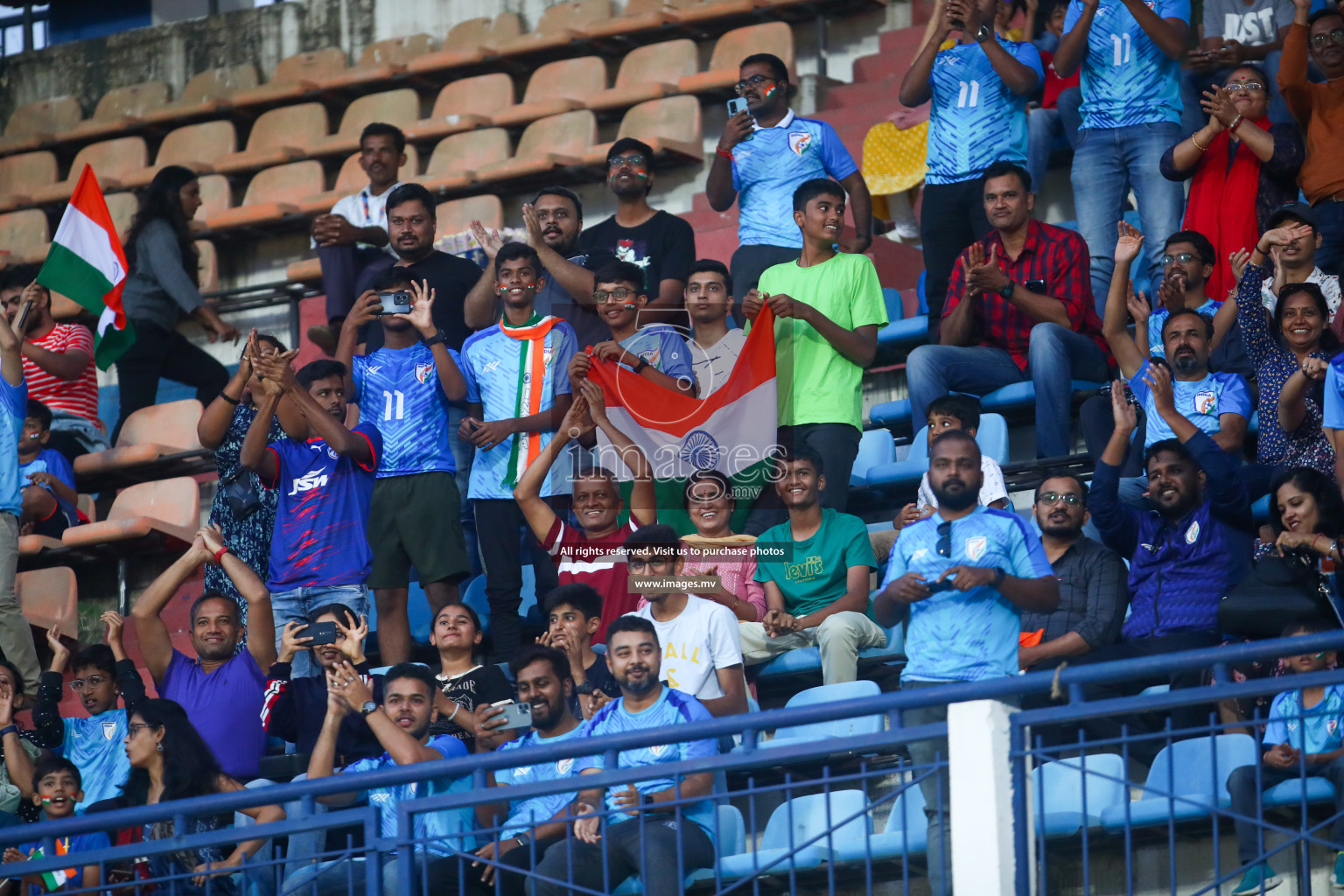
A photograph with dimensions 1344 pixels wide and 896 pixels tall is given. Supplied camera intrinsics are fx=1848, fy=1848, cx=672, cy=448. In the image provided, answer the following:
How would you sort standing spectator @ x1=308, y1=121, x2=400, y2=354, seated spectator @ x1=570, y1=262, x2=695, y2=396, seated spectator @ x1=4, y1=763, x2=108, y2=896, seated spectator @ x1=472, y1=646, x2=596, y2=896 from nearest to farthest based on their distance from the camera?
1. seated spectator @ x1=472, y1=646, x2=596, y2=896
2. seated spectator @ x1=4, y1=763, x2=108, y2=896
3. seated spectator @ x1=570, y1=262, x2=695, y2=396
4. standing spectator @ x1=308, y1=121, x2=400, y2=354

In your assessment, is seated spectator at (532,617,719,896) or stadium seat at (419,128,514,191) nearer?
seated spectator at (532,617,719,896)

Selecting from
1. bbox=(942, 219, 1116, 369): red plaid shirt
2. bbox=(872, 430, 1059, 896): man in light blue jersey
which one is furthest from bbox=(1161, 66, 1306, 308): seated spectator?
bbox=(872, 430, 1059, 896): man in light blue jersey

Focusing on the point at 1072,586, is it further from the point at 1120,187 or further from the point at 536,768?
the point at 1120,187

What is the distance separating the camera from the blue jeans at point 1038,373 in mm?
7047

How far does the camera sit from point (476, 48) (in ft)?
37.8

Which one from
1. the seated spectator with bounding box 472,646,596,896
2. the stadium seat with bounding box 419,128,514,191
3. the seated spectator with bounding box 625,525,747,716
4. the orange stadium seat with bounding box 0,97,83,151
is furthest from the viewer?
the orange stadium seat with bounding box 0,97,83,151

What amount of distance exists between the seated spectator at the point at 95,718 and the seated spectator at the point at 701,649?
205cm

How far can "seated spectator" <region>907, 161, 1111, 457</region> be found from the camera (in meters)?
7.08

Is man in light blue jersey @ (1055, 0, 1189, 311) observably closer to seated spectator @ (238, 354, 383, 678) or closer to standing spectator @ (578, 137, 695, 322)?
standing spectator @ (578, 137, 695, 322)

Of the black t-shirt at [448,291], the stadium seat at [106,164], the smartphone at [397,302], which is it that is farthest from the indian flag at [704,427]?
the stadium seat at [106,164]

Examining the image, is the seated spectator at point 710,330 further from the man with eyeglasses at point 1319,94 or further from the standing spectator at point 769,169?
the man with eyeglasses at point 1319,94

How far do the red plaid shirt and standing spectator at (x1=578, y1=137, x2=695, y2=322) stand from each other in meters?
1.20

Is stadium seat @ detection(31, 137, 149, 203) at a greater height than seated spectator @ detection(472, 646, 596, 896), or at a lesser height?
greater

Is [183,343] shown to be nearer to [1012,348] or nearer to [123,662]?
[123,662]
